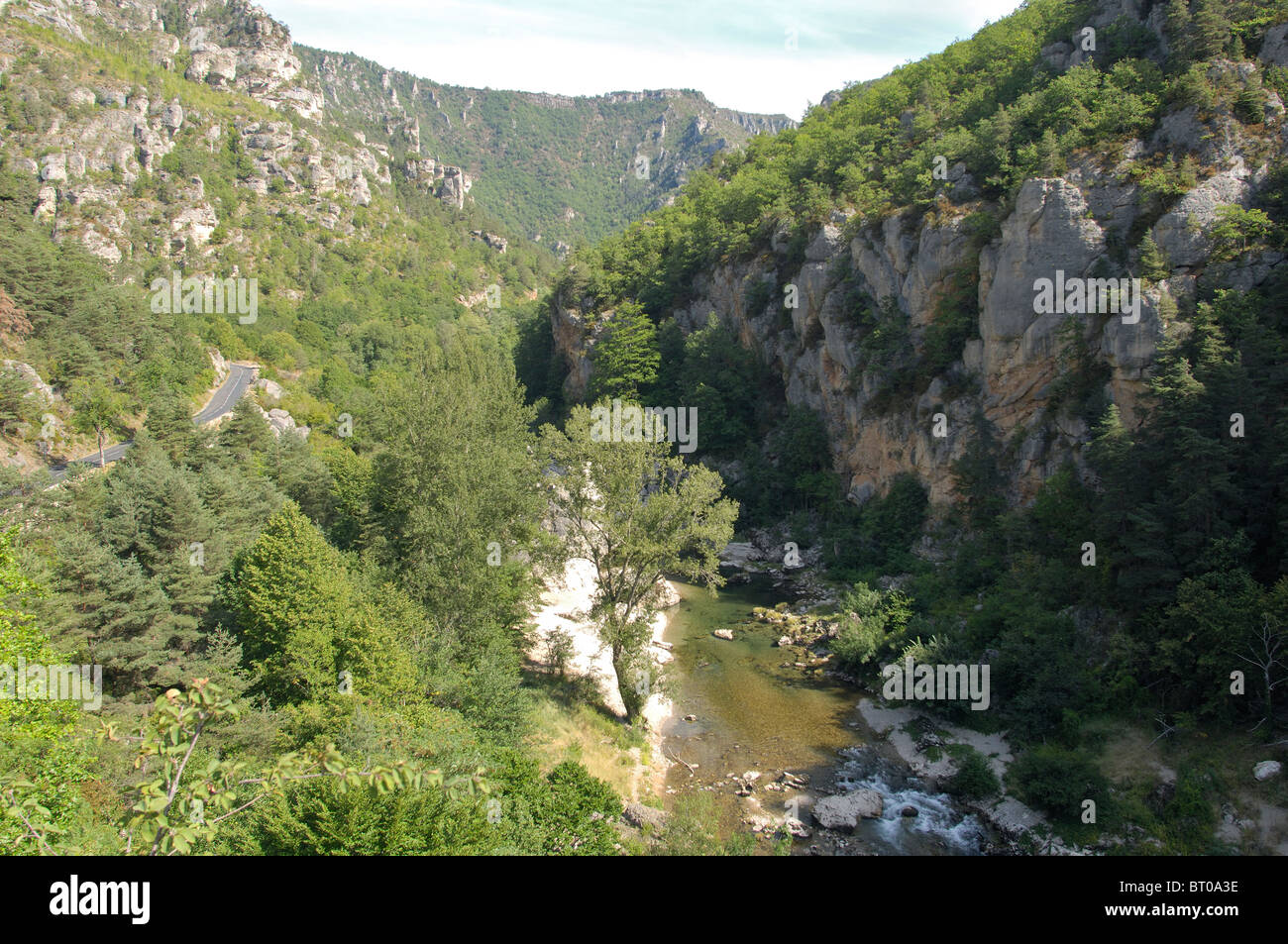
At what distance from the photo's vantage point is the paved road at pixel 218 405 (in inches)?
1492

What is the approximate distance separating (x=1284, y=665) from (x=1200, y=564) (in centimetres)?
296

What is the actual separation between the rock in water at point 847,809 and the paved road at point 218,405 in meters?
36.6

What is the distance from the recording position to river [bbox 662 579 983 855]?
16.2 m

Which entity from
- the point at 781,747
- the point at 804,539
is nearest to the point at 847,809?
the point at 781,747

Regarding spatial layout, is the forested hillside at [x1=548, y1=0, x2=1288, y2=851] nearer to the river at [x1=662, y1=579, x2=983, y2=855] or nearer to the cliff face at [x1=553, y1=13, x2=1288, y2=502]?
the cliff face at [x1=553, y1=13, x2=1288, y2=502]

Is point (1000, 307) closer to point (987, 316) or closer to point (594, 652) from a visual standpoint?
point (987, 316)

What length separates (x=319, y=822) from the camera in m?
10.5

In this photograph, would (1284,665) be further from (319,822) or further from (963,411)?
(319,822)

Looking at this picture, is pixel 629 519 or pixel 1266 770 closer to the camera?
pixel 1266 770

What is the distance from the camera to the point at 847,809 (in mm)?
16562

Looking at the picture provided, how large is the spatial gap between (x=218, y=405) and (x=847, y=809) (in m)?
52.1

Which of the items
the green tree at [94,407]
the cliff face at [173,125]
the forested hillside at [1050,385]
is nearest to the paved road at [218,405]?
the green tree at [94,407]

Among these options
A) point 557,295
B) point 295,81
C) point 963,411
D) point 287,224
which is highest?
point 295,81
